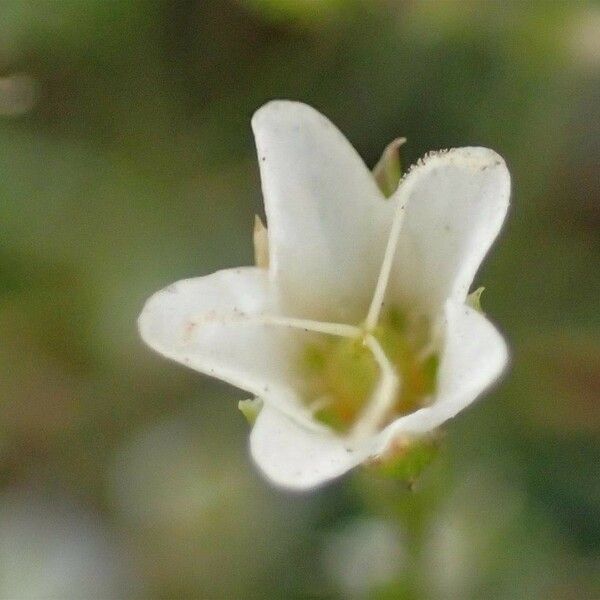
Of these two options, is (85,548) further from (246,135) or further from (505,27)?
(505,27)

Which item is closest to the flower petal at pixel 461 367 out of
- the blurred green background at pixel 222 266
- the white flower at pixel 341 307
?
the white flower at pixel 341 307

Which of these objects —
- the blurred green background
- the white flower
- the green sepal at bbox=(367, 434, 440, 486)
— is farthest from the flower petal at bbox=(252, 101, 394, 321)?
the blurred green background

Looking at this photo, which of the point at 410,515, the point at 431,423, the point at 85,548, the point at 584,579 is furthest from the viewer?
the point at 85,548

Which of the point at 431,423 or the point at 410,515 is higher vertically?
the point at 431,423

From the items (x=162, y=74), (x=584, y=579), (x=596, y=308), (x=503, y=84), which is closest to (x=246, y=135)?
(x=162, y=74)

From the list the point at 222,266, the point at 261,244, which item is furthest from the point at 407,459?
the point at 222,266

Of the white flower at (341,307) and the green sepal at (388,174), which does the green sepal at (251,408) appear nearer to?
the white flower at (341,307)

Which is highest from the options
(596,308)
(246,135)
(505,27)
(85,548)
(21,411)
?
(505,27)
